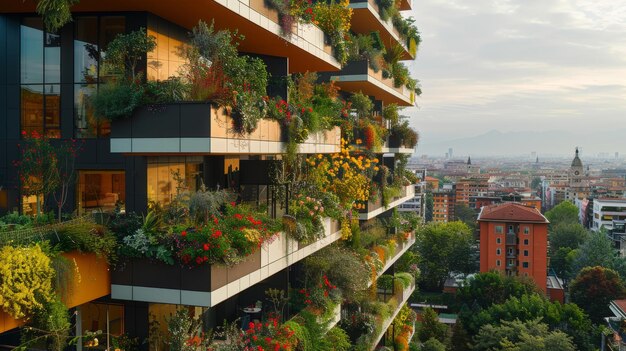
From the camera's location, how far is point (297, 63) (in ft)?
64.0

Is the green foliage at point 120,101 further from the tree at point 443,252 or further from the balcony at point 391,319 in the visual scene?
the tree at point 443,252

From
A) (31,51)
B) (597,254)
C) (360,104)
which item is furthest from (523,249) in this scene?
(31,51)

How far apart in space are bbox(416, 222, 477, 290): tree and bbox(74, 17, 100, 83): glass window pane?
233ft

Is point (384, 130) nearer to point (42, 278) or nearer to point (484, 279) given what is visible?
A: point (42, 278)

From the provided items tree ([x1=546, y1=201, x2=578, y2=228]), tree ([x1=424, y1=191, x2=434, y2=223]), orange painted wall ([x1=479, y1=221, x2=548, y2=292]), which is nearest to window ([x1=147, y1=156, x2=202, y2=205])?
orange painted wall ([x1=479, y1=221, x2=548, y2=292])

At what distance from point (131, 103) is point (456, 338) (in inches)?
1737

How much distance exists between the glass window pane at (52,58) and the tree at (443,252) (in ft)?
233

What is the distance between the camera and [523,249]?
6925 centimetres

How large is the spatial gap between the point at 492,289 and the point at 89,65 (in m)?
52.7

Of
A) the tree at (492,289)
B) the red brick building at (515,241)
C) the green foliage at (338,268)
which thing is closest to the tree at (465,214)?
the red brick building at (515,241)

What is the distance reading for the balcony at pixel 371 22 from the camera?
77.0 ft

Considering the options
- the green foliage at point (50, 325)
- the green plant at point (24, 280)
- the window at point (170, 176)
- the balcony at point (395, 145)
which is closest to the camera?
the green plant at point (24, 280)

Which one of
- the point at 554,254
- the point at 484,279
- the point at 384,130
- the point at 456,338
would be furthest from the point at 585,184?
the point at 384,130

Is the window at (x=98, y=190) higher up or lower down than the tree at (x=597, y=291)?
higher up
